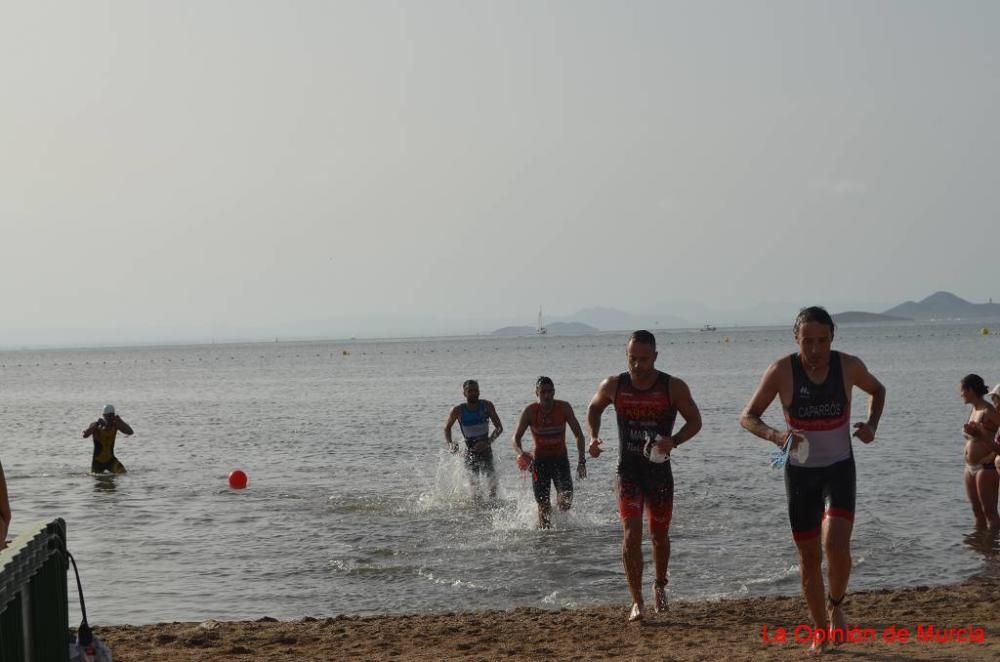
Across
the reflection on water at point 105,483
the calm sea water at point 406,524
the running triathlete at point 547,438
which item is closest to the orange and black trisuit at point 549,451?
the running triathlete at point 547,438

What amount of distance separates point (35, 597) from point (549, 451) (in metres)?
8.10

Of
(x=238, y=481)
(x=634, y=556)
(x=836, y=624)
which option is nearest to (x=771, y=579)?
(x=634, y=556)

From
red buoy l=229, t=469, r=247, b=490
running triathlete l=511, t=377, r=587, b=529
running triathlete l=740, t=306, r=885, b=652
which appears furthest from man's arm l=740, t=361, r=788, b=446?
red buoy l=229, t=469, r=247, b=490

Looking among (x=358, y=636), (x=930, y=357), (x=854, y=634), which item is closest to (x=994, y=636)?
(x=854, y=634)

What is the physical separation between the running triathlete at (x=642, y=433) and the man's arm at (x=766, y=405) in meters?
0.93

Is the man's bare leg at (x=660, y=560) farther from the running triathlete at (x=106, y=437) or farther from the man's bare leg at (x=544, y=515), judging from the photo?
the running triathlete at (x=106, y=437)

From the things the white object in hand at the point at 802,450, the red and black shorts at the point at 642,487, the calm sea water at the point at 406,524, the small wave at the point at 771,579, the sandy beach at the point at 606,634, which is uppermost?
the white object in hand at the point at 802,450

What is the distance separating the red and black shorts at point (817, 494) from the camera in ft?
19.3

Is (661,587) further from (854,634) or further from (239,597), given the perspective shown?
(239,597)

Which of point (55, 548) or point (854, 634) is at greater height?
point (55, 548)

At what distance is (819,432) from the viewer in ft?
19.3

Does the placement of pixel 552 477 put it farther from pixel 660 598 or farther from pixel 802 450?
pixel 802 450

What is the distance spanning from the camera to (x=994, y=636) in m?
6.70

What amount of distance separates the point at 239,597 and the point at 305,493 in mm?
7189
